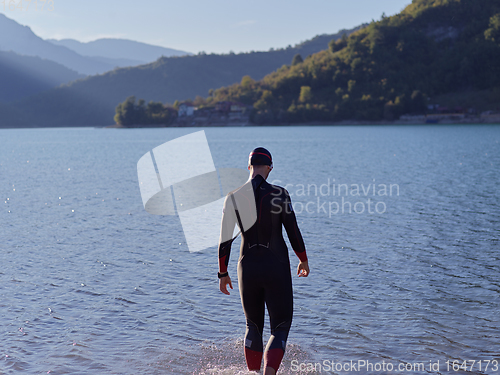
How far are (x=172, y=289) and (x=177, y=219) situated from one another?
32.5ft

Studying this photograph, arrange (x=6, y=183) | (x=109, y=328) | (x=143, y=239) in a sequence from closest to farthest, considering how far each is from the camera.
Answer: (x=109, y=328)
(x=143, y=239)
(x=6, y=183)

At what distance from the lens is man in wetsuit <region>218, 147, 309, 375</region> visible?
18.4 feet

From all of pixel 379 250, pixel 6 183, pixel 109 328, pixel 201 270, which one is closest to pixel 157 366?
pixel 109 328

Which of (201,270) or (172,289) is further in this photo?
(201,270)

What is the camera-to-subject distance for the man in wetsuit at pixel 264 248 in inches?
221

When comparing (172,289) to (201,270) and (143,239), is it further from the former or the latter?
(143,239)

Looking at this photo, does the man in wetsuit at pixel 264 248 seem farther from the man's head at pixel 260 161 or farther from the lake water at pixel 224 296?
the lake water at pixel 224 296

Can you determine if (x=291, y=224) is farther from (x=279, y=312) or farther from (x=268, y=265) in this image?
(x=279, y=312)

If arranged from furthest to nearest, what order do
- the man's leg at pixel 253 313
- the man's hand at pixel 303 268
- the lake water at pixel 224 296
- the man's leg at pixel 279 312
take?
the lake water at pixel 224 296 < the man's hand at pixel 303 268 < the man's leg at pixel 253 313 < the man's leg at pixel 279 312

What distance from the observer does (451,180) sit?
106ft

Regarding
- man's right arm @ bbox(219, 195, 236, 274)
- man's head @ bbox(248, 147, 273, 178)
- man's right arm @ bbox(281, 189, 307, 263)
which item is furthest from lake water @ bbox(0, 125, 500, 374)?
man's head @ bbox(248, 147, 273, 178)

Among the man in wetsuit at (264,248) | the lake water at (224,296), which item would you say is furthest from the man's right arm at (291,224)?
the lake water at (224,296)

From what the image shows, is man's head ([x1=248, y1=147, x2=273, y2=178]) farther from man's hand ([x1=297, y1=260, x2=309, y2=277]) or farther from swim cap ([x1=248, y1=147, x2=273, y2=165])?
man's hand ([x1=297, y1=260, x2=309, y2=277])

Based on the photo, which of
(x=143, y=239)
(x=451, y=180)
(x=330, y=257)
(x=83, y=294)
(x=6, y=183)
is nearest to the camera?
(x=83, y=294)
